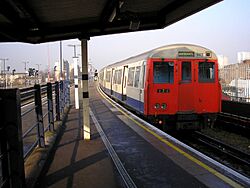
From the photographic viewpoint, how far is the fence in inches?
717

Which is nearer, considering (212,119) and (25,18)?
(25,18)

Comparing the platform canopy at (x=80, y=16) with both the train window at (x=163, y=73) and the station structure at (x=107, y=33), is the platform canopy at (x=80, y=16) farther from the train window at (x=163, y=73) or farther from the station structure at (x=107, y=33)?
the train window at (x=163, y=73)

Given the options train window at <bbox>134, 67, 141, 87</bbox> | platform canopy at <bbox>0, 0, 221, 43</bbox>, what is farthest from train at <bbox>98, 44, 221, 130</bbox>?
platform canopy at <bbox>0, 0, 221, 43</bbox>

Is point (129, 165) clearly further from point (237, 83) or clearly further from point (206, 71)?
point (237, 83)

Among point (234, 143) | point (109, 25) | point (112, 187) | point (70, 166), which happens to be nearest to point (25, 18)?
point (109, 25)

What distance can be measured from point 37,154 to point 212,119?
282 inches

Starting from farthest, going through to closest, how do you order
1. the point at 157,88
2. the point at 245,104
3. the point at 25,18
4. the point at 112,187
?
the point at 245,104
the point at 157,88
the point at 25,18
the point at 112,187

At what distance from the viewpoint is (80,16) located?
22.3 ft

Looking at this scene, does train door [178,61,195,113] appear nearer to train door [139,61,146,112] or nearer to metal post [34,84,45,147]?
train door [139,61,146,112]

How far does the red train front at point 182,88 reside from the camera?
11.3 metres

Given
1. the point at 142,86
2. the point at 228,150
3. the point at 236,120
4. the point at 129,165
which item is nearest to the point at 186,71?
the point at 142,86

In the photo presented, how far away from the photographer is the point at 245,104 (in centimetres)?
1425

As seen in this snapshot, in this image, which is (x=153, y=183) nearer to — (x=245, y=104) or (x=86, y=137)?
(x=86, y=137)

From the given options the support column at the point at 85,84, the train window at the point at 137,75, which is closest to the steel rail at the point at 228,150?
the train window at the point at 137,75
